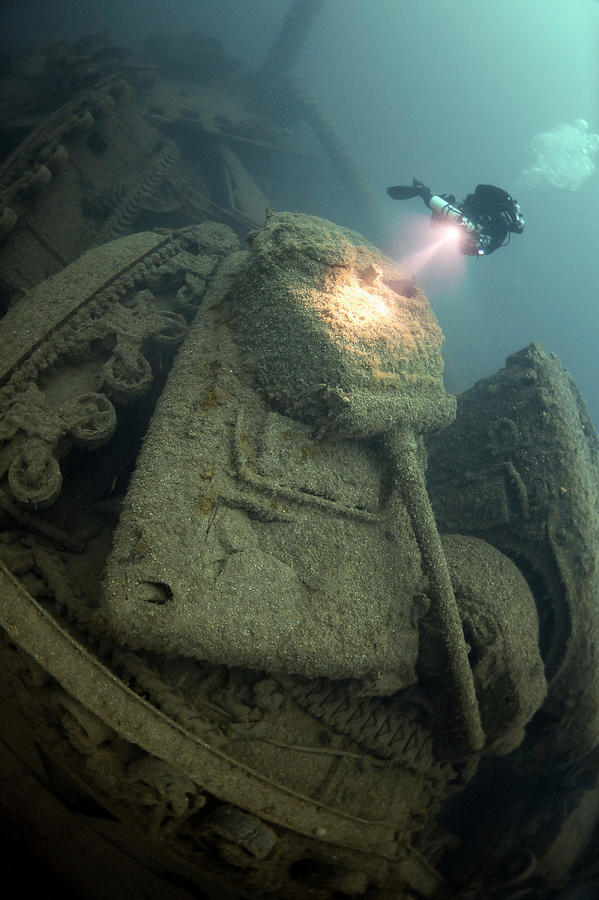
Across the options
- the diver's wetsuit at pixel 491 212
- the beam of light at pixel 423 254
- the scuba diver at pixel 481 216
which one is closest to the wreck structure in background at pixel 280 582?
the scuba diver at pixel 481 216

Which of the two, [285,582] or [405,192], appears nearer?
[285,582]

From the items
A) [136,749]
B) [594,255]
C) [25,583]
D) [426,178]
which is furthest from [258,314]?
[594,255]

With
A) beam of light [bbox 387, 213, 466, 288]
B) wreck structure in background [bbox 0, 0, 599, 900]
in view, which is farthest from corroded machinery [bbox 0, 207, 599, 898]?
beam of light [bbox 387, 213, 466, 288]

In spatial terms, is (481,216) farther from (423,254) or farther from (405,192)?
(423,254)

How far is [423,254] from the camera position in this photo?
1381 cm

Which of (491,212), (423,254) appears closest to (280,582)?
(491,212)

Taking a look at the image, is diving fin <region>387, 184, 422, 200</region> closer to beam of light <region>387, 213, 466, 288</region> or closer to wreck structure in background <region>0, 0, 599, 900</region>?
wreck structure in background <region>0, 0, 599, 900</region>

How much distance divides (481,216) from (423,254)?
788 cm

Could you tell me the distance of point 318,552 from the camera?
2523 millimetres

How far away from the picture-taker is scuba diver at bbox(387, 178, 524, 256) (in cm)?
619

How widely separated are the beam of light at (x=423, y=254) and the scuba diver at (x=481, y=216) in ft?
12.7

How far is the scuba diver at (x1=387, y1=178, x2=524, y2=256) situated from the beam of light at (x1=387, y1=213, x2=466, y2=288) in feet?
12.7

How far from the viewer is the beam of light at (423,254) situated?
12.9 meters

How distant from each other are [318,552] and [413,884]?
1.89 meters
